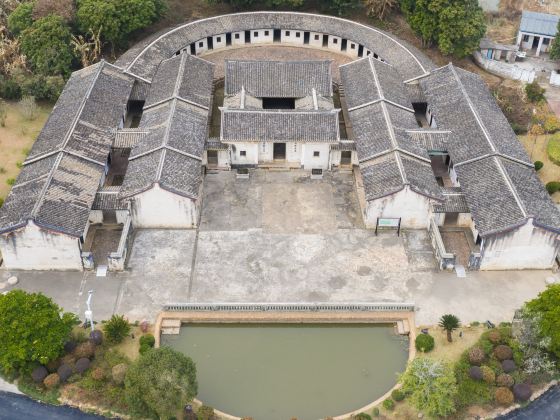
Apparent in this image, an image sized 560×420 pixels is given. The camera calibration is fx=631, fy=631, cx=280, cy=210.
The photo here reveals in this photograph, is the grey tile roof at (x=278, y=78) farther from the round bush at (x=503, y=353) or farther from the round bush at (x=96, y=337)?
the round bush at (x=503, y=353)

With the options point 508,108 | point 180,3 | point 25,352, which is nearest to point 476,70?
point 508,108

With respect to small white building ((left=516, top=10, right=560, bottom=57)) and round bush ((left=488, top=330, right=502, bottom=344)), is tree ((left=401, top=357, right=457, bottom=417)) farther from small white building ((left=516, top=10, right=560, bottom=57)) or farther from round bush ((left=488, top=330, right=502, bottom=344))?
small white building ((left=516, top=10, right=560, bottom=57))

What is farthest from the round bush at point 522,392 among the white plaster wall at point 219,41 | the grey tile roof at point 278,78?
the white plaster wall at point 219,41

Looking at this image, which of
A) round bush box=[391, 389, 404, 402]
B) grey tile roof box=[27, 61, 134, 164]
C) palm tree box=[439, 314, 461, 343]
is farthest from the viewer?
grey tile roof box=[27, 61, 134, 164]

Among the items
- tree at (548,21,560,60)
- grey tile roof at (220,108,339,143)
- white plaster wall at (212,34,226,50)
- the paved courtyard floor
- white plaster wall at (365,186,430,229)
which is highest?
white plaster wall at (212,34,226,50)

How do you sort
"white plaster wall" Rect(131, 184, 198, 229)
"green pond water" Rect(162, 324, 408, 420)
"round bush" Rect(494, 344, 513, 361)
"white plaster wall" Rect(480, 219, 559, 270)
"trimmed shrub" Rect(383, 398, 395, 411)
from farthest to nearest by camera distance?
"white plaster wall" Rect(131, 184, 198, 229)
"white plaster wall" Rect(480, 219, 559, 270)
"round bush" Rect(494, 344, 513, 361)
"green pond water" Rect(162, 324, 408, 420)
"trimmed shrub" Rect(383, 398, 395, 411)

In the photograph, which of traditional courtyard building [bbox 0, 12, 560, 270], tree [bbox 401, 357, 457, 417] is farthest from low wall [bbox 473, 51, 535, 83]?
tree [bbox 401, 357, 457, 417]
